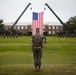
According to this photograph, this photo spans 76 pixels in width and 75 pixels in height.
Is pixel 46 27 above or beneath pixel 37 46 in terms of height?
beneath

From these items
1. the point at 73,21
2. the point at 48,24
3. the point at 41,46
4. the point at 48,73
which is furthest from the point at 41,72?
the point at 48,24

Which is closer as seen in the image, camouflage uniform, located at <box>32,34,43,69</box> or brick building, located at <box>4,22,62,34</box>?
camouflage uniform, located at <box>32,34,43,69</box>

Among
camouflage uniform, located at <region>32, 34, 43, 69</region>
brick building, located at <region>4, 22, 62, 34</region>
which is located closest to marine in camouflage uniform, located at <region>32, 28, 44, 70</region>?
camouflage uniform, located at <region>32, 34, 43, 69</region>

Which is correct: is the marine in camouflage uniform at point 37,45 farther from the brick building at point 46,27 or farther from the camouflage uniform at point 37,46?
the brick building at point 46,27

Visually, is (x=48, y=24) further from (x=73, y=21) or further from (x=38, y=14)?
(x=38, y=14)

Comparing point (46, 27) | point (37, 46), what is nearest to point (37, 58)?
point (37, 46)

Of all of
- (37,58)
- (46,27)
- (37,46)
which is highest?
(37,46)

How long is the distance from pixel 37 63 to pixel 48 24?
153 meters

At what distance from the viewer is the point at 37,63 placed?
14.5m

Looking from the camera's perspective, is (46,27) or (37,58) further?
(46,27)

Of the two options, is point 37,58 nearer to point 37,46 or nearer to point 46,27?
point 37,46

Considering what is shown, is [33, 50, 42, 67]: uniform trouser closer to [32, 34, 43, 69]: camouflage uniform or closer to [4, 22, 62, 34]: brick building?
[32, 34, 43, 69]: camouflage uniform

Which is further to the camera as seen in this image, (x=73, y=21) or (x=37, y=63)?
(x=73, y=21)

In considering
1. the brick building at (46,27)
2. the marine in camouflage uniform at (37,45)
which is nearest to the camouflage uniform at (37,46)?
the marine in camouflage uniform at (37,45)
